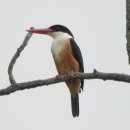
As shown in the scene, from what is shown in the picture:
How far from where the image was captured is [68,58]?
6.17 metres

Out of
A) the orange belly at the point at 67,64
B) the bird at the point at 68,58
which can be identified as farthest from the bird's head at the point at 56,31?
the orange belly at the point at 67,64

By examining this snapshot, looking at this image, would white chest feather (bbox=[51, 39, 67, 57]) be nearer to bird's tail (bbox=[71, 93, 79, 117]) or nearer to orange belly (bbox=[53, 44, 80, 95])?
orange belly (bbox=[53, 44, 80, 95])

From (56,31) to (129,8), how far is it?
341 centimetres

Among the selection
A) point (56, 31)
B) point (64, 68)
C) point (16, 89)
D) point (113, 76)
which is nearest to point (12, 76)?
point (16, 89)

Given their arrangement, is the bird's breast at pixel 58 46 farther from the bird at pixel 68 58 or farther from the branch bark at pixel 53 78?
the branch bark at pixel 53 78

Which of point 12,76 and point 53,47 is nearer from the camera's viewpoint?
point 12,76

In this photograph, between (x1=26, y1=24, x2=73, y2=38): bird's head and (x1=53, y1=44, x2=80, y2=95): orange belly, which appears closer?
(x1=53, y1=44, x2=80, y2=95): orange belly

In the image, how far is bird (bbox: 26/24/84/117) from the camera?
6137 mm

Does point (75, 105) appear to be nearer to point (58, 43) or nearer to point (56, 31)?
point (58, 43)

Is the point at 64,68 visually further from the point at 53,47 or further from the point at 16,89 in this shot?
the point at 16,89

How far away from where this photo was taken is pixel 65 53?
6238mm

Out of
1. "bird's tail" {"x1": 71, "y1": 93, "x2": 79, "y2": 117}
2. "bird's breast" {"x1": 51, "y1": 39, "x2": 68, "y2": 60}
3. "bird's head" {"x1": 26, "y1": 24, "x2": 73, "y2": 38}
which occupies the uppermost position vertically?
"bird's head" {"x1": 26, "y1": 24, "x2": 73, "y2": 38}

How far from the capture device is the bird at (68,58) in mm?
6137

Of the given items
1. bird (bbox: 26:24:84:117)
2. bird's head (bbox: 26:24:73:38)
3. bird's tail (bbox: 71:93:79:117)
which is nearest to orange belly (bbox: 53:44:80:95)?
bird (bbox: 26:24:84:117)
